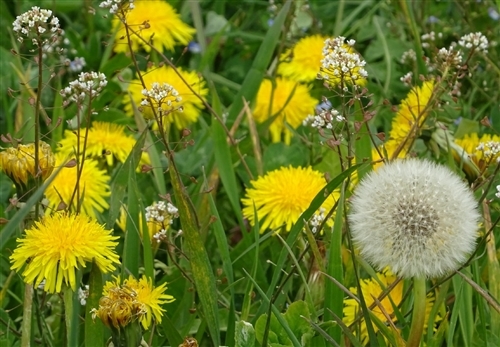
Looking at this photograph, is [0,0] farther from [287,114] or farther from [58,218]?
[58,218]

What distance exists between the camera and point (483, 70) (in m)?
2.98

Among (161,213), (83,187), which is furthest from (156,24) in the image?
(161,213)

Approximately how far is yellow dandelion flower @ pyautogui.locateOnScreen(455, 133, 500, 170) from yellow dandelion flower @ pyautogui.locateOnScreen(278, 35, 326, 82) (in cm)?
65

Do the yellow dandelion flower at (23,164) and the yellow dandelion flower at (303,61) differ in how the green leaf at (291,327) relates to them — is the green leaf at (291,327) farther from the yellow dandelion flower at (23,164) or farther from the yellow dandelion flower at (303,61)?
the yellow dandelion flower at (303,61)

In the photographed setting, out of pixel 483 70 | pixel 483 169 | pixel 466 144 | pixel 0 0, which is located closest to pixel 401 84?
pixel 483 70

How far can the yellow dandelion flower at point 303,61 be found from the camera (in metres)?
2.74

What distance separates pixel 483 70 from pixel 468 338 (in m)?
1.65

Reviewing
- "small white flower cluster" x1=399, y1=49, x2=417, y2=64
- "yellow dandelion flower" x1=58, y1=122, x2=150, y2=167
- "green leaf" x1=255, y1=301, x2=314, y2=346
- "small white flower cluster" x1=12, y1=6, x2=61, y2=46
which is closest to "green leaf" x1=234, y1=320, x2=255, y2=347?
"green leaf" x1=255, y1=301, x2=314, y2=346

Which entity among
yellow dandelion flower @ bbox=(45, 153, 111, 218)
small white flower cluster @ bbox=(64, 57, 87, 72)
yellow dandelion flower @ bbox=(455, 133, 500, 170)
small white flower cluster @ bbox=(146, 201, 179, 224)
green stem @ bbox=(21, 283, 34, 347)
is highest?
yellow dandelion flower @ bbox=(455, 133, 500, 170)

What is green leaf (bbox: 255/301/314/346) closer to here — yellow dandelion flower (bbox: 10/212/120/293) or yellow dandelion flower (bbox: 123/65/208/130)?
yellow dandelion flower (bbox: 10/212/120/293)

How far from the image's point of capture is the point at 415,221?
4.42 feet

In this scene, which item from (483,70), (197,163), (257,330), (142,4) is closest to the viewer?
(257,330)

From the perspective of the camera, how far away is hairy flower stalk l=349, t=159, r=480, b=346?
4.39ft

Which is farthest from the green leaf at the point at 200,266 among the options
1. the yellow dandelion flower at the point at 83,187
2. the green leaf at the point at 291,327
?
the yellow dandelion flower at the point at 83,187
